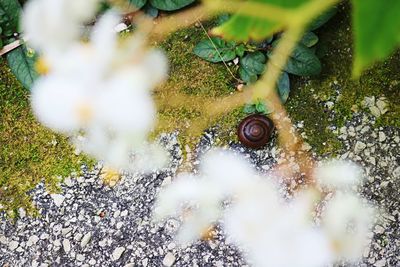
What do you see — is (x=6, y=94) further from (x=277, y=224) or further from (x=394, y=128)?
(x=394, y=128)

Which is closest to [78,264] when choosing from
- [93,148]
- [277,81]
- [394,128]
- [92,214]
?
[92,214]

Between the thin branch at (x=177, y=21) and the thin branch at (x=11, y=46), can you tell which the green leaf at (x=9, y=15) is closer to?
the thin branch at (x=11, y=46)

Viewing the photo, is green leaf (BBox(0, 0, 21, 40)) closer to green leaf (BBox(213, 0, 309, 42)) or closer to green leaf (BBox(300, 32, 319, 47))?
green leaf (BBox(300, 32, 319, 47))

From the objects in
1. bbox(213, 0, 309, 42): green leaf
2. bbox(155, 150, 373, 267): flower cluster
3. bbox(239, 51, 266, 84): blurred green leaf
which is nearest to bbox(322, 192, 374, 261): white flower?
bbox(155, 150, 373, 267): flower cluster

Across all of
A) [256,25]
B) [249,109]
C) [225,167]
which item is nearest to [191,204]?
[225,167]

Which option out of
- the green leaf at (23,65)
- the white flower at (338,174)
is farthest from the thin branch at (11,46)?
the white flower at (338,174)

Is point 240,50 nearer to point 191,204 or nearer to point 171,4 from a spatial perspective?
point 171,4
